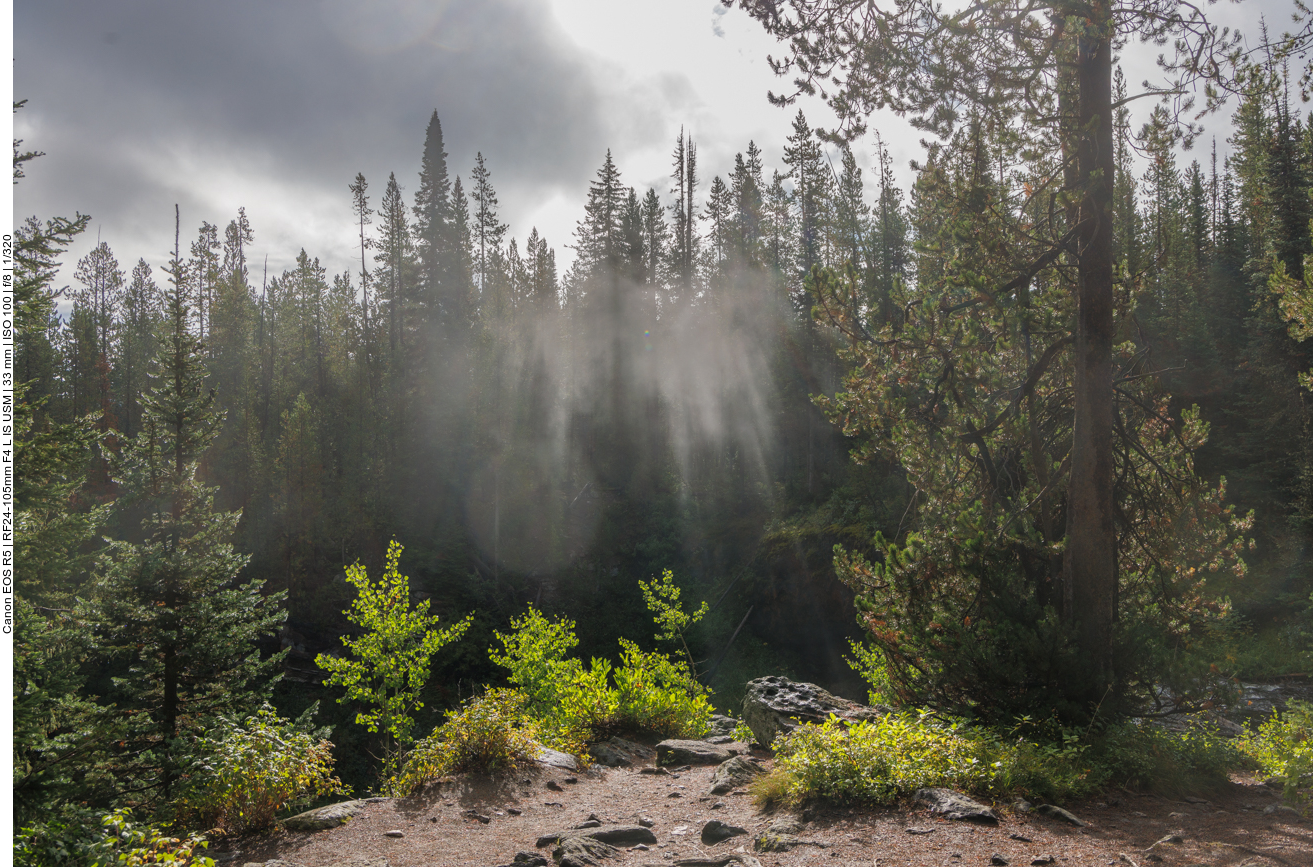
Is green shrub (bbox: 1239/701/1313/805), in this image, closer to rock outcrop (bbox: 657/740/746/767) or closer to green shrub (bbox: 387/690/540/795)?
rock outcrop (bbox: 657/740/746/767)

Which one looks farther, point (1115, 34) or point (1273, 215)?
point (1273, 215)

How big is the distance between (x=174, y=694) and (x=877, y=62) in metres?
10.7

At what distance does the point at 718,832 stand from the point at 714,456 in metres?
27.0

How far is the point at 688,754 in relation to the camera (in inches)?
322

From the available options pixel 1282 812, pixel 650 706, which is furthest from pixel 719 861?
pixel 650 706

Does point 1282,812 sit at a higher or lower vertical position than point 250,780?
lower

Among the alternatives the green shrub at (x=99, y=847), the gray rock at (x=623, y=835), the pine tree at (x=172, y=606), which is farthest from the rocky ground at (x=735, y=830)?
the pine tree at (x=172, y=606)

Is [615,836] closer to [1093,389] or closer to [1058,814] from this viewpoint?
[1058,814]

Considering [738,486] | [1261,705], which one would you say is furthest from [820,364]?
[1261,705]

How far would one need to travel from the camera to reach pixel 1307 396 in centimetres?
2089

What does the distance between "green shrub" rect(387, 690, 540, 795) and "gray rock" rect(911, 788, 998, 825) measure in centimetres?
422

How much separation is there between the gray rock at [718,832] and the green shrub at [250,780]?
344cm

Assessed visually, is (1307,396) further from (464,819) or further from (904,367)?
(464,819)

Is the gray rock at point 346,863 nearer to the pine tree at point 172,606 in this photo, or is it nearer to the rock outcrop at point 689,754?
the pine tree at point 172,606
